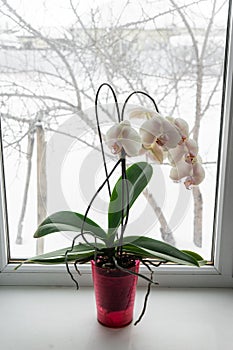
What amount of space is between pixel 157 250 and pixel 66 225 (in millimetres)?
204

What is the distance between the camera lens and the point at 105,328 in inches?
42.1

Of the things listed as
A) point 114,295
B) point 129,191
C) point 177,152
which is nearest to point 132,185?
point 129,191

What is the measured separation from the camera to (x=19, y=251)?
1.25 meters

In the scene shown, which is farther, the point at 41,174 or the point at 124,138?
the point at 41,174

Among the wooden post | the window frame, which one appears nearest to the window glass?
the wooden post

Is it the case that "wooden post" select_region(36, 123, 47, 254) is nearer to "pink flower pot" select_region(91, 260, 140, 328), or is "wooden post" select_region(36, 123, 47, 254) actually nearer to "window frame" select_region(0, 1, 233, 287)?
"window frame" select_region(0, 1, 233, 287)

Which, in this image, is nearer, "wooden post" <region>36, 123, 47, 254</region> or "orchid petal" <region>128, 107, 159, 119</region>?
"orchid petal" <region>128, 107, 159, 119</region>

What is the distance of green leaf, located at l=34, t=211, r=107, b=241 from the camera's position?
1.02 metres

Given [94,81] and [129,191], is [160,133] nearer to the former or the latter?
[129,191]

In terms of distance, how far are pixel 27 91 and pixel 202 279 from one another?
0.63m

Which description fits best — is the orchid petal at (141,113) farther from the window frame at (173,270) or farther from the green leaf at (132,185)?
the window frame at (173,270)

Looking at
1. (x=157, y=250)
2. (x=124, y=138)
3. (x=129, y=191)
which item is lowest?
(x=157, y=250)

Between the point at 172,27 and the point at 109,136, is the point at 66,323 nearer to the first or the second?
the point at 109,136

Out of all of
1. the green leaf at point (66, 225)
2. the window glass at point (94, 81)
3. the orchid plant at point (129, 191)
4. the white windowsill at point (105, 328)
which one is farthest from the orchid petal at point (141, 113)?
the white windowsill at point (105, 328)
